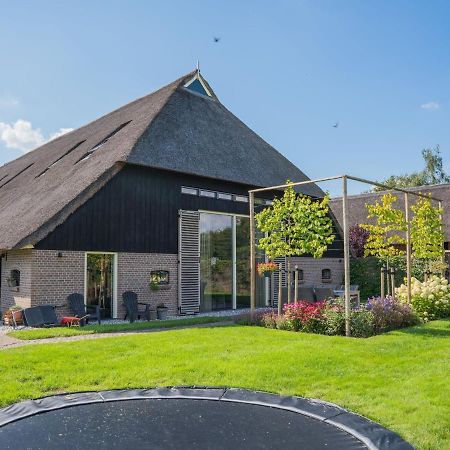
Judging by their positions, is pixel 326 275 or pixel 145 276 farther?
pixel 326 275

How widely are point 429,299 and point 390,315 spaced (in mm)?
2060

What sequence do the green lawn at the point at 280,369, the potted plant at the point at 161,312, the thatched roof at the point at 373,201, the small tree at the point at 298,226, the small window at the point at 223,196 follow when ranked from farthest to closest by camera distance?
the thatched roof at the point at 373,201 < the small window at the point at 223,196 < the potted plant at the point at 161,312 < the small tree at the point at 298,226 < the green lawn at the point at 280,369

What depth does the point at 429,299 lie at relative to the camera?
11.8 meters

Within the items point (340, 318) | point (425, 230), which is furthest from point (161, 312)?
point (425, 230)

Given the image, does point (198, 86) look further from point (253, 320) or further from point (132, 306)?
point (253, 320)

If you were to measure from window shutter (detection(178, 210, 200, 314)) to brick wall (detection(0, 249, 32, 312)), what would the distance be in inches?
172

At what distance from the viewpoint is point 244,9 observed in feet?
31.8

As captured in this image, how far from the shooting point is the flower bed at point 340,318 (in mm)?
9695

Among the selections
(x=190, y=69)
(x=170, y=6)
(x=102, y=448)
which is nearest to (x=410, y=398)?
(x=102, y=448)

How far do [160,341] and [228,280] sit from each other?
748cm

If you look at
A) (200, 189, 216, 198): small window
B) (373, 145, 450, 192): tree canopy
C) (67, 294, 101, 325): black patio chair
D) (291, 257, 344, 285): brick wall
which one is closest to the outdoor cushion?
(67, 294, 101, 325): black patio chair

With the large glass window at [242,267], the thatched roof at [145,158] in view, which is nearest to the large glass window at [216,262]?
the large glass window at [242,267]

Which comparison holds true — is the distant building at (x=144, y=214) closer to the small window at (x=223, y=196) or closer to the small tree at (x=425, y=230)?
the small window at (x=223, y=196)

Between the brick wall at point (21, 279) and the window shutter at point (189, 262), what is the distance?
4369 mm
